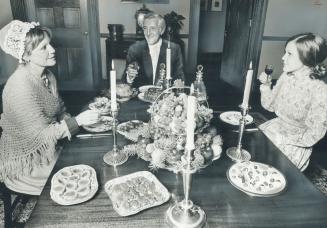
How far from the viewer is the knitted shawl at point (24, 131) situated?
1888 mm

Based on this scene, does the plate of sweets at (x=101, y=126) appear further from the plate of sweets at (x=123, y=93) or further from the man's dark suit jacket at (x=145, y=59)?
the man's dark suit jacket at (x=145, y=59)

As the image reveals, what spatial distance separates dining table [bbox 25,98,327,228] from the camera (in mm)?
1244

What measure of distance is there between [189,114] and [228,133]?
103 centimetres

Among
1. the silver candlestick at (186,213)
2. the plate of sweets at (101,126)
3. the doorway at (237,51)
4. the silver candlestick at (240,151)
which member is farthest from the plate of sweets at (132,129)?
the doorway at (237,51)

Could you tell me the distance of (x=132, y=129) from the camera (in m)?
2.01

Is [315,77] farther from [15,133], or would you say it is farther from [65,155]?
[15,133]

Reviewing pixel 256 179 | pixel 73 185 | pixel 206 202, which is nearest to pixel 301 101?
pixel 256 179

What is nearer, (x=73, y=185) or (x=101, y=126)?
(x=73, y=185)

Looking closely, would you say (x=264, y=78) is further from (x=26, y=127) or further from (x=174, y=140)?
(x=26, y=127)

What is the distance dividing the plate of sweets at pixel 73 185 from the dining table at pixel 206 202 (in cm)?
3

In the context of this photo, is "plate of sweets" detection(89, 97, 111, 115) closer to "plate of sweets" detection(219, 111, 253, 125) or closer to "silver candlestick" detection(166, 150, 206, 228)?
"plate of sweets" detection(219, 111, 253, 125)

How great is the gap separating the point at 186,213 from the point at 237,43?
16.3 feet

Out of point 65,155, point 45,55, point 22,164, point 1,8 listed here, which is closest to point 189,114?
point 65,155

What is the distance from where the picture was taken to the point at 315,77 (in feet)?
7.08
